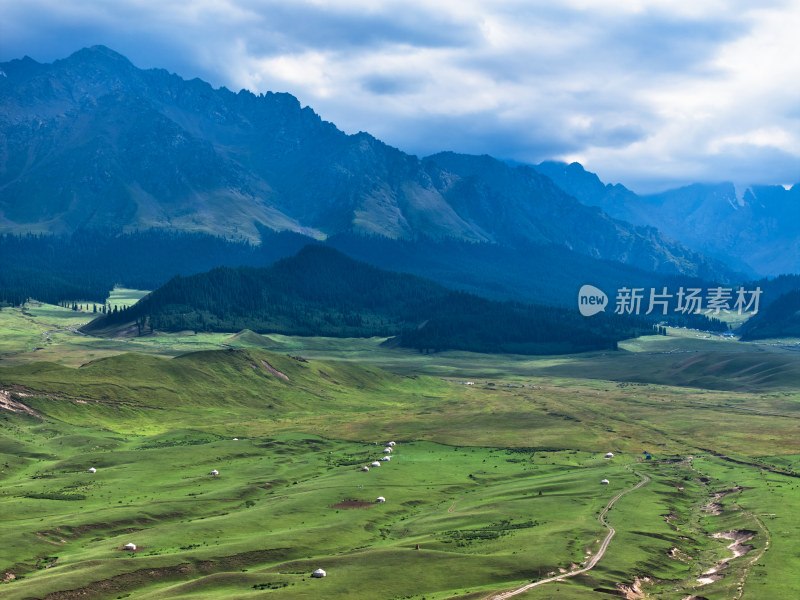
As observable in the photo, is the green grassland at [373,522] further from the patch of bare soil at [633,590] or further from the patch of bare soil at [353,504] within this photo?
the patch of bare soil at [633,590]

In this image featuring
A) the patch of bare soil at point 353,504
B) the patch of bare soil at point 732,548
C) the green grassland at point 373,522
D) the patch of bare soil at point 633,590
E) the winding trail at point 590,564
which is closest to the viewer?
the winding trail at point 590,564

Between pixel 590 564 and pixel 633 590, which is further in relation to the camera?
pixel 590 564

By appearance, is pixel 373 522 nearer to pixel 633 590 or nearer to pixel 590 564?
→ pixel 590 564

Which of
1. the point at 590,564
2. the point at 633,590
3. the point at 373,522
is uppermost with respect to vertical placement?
the point at 590,564

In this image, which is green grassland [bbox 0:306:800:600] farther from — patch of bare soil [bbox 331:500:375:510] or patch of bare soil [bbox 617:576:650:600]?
patch of bare soil [bbox 617:576:650:600]

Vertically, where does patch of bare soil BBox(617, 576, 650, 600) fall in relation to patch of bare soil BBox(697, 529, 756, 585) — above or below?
below

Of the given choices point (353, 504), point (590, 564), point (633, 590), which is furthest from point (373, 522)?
point (633, 590)

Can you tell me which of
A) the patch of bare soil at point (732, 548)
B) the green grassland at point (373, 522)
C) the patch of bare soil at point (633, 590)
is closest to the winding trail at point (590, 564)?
the green grassland at point (373, 522)

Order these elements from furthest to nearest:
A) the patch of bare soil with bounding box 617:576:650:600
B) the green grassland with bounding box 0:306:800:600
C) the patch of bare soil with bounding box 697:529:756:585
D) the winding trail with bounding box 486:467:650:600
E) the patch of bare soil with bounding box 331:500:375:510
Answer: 1. the patch of bare soil with bounding box 331:500:375:510
2. the patch of bare soil with bounding box 697:529:756:585
3. the green grassland with bounding box 0:306:800:600
4. the patch of bare soil with bounding box 617:576:650:600
5. the winding trail with bounding box 486:467:650:600

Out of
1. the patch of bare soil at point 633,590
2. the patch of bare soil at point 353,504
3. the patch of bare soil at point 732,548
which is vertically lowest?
the patch of bare soil at point 353,504

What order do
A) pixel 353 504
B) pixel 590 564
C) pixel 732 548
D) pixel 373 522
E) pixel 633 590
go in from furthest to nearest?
pixel 353 504
pixel 373 522
pixel 732 548
pixel 590 564
pixel 633 590

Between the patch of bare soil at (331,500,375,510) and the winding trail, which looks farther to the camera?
the patch of bare soil at (331,500,375,510)

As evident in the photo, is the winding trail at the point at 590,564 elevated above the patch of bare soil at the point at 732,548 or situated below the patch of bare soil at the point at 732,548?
below

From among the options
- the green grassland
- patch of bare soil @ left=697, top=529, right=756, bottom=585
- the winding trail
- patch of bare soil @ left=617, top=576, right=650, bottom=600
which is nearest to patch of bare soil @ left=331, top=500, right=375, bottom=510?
the green grassland
